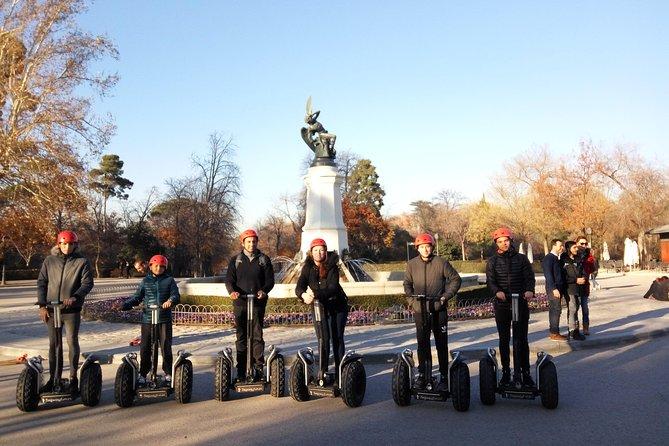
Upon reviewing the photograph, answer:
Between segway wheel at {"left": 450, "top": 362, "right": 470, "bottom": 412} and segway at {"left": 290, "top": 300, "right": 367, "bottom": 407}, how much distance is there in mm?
995

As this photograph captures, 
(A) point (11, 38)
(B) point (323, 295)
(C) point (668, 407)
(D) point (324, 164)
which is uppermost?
(A) point (11, 38)

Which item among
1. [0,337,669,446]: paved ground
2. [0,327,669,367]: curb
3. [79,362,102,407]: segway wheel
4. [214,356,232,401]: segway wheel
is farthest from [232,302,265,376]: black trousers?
[0,327,669,367]: curb

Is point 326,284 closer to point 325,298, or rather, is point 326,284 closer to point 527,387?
point 325,298

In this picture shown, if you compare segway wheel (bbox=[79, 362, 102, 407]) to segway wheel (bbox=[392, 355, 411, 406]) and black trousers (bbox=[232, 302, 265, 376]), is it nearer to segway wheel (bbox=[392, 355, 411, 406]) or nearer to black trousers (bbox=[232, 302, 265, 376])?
black trousers (bbox=[232, 302, 265, 376])

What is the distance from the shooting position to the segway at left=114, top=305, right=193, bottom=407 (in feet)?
21.4

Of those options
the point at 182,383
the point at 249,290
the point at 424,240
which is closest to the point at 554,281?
the point at 424,240

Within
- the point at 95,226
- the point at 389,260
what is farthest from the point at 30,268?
the point at 389,260

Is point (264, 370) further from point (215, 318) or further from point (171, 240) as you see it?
point (171, 240)

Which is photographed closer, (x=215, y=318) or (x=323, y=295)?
(x=323, y=295)

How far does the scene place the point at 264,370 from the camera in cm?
698

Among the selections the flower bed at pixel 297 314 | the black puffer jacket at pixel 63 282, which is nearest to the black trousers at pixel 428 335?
the black puffer jacket at pixel 63 282

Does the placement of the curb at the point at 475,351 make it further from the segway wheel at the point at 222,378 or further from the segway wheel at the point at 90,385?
the segway wheel at the point at 90,385

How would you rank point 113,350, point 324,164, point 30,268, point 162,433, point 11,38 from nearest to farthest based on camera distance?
point 162,433 → point 113,350 → point 324,164 → point 11,38 → point 30,268

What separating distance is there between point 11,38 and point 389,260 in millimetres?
42871
